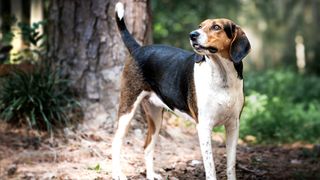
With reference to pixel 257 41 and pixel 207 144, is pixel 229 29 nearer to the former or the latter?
pixel 207 144

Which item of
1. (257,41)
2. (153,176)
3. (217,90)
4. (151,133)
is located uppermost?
(217,90)

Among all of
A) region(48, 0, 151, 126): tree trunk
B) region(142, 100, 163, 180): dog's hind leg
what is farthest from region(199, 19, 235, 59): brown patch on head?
region(48, 0, 151, 126): tree trunk

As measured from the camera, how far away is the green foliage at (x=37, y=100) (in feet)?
25.5

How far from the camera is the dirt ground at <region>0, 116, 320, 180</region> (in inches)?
267

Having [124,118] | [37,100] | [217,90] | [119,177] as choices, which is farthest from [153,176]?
[37,100]

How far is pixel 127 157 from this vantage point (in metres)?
A: 7.21

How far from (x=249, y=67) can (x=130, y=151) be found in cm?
1375

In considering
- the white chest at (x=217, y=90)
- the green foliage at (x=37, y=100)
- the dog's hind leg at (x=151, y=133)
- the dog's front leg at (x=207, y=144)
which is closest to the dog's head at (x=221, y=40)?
the white chest at (x=217, y=90)

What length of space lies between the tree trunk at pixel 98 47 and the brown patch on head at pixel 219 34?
2.62 metres

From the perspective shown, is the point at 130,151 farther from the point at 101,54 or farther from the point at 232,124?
the point at 232,124

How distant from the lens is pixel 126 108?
21.1ft

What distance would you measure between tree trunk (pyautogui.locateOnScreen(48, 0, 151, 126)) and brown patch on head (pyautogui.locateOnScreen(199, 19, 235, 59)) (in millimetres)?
2619

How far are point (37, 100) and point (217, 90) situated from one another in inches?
122

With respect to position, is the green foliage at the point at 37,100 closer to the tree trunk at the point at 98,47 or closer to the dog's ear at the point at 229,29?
the tree trunk at the point at 98,47
